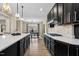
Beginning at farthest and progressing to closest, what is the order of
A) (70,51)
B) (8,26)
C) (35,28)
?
(35,28)
(8,26)
(70,51)

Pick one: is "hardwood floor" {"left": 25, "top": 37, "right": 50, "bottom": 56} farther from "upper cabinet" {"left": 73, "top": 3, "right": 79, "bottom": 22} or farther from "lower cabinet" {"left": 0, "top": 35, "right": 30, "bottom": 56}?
"upper cabinet" {"left": 73, "top": 3, "right": 79, "bottom": 22}

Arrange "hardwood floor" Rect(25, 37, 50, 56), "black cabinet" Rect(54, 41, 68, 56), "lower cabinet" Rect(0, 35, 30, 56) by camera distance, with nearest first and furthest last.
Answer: "lower cabinet" Rect(0, 35, 30, 56) → "black cabinet" Rect(54, 41, 68, 56) → "hardwood floor" Rect(25, 37, 50, 56)

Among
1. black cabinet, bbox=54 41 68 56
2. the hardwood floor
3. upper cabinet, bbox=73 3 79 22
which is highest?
upper cabinet, bbox=73 3 79 22

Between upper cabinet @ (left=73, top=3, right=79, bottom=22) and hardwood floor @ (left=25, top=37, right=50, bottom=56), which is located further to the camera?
hardwood floor @ (left=25, top=37, right=50, bottom=56)

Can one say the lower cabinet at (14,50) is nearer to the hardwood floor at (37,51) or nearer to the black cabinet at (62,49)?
the black cabinet at (62,49)

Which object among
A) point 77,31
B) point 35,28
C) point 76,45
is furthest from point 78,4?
point 35,28

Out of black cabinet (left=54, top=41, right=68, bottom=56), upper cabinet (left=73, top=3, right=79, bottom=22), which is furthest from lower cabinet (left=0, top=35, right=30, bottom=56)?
upper cabinet (left=73, top=3, right=79, bottom=22)

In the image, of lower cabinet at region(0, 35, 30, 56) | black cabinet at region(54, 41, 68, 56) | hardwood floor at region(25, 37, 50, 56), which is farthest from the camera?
hardwood floor at region(25, 37, 50, 56)

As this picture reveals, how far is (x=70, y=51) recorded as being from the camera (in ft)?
8.28

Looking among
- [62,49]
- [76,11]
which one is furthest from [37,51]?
[76,11]

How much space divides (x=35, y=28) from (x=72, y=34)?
11.2m

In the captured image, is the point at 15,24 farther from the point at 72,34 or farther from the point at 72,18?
the point at 72,18

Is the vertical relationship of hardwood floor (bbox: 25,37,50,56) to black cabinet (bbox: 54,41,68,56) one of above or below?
below

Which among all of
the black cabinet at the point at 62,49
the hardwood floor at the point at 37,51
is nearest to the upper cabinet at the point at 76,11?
the black cabinet at the point at 62,49
